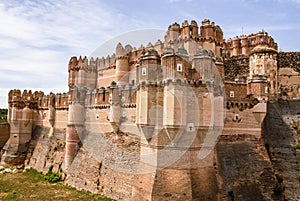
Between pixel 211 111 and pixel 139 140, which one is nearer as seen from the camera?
pixel 211 111

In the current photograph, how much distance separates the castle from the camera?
16953mm

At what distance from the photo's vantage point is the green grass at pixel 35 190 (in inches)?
869

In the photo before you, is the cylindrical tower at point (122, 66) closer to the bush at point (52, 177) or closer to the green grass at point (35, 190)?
the bush at point (52, 177)

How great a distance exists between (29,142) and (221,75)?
27213 mm

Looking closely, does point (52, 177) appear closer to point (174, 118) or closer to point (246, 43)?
point (174, 118)

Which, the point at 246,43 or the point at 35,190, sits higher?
the point at 246,43

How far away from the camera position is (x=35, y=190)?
80.0 ft

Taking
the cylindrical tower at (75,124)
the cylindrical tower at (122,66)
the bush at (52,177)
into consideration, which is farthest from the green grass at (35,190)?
the cylindrical tower at (122,66)

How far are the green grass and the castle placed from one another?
1002 millimetres

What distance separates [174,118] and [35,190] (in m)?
15.2

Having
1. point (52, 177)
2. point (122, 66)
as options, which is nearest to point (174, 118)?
point (52, 177)

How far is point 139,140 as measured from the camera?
2047 centimetres

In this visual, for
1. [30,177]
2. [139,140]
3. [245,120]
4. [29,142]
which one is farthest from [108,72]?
[245,120]

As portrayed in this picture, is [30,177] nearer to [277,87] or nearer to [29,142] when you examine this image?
[29,142]
